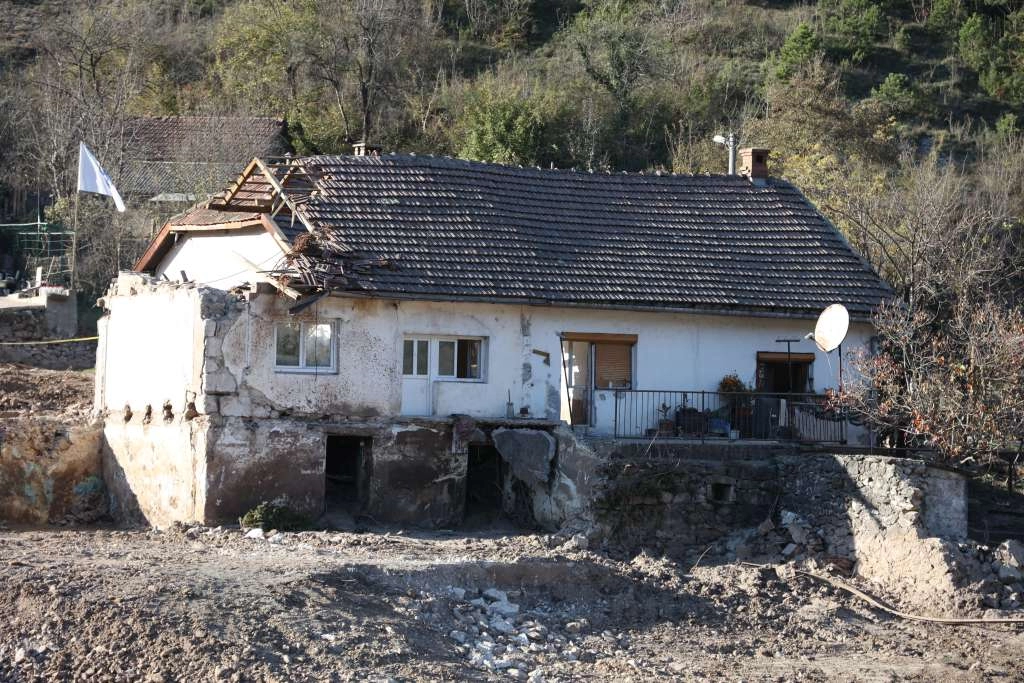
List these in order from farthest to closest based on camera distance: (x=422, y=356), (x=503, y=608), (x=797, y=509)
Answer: (x=422, y=356)
(x=797, y=509)
(x=503, y=608)

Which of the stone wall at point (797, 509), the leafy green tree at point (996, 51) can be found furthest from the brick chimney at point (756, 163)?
the leafy green tree at point (996, 51)

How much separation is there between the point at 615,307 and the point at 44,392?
1164 cm

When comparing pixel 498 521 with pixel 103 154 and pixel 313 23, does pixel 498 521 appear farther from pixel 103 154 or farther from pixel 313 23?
pixel 313 23

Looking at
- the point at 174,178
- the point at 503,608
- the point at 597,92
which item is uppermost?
the point at 597,92

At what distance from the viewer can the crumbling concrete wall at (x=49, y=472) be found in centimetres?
2330

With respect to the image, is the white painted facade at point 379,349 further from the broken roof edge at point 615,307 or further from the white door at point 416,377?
the broken roof edge at point 615,307

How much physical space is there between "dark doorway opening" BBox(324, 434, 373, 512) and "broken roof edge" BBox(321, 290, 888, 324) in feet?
7.52

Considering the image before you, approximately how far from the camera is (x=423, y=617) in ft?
56.8

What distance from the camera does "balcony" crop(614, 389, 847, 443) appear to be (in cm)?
2381

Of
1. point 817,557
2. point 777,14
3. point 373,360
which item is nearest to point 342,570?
point 373,360

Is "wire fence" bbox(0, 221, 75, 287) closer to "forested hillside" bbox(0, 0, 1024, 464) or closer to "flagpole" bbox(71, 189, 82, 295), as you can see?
"flagpole" bbox(71, 189, 82, 295)

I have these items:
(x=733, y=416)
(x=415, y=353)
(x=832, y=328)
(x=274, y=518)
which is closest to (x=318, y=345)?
(x=415, y=353)

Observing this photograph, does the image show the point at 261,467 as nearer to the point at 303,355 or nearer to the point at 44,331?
the point at 303,355

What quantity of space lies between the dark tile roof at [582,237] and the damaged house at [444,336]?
0.04m
